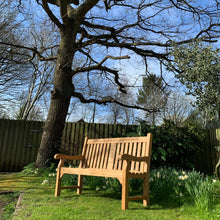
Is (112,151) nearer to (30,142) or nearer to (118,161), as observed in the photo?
(118,161)

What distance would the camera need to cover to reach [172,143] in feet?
23.6

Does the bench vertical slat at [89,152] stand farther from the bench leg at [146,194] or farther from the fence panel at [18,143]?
the fence panel at [18,143]

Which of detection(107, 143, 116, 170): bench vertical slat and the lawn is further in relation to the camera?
detection(107, 143, 116, 170): bench vertical slat

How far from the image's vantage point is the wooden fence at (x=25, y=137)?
25.7 ft

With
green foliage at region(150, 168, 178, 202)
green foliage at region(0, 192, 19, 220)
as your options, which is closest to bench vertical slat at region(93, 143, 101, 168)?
green foliage at region(150, 168, 178, 202)

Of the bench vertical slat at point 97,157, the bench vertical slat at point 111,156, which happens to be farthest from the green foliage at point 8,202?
the bench vertical slat at point 111,156

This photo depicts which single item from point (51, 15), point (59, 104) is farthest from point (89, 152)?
point (51, 15)

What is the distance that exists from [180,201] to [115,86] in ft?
17.8

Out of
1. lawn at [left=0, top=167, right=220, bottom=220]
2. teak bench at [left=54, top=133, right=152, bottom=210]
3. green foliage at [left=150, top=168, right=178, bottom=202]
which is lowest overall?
lawn at [left=0, top=167, right=220, bottom=220]

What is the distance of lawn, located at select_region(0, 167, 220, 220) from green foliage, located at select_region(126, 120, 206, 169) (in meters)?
3.07

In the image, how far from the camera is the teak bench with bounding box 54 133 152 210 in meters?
2.82

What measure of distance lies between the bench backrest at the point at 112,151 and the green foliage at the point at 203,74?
129 centimetres

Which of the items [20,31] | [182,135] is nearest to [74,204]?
[182,135]

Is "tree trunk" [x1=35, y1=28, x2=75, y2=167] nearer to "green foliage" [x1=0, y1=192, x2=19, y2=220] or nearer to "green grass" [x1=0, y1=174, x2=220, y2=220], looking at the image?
"green foliage" [x1=0, y1=192, x2=19, y2=220]
